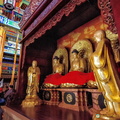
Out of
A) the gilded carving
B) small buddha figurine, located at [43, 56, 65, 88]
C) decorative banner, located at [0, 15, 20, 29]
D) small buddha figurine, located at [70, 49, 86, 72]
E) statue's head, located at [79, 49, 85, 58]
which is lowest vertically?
the gilded carving

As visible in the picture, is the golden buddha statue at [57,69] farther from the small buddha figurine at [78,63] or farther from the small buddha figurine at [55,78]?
the small buddha figurine at [78,63]

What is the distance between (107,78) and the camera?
0.97 meters

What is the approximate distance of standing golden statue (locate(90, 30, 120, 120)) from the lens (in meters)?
0.92

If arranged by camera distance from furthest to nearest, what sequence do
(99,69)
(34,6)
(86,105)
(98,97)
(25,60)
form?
(25,60) → (34,6) → (86,105) → (98,97) → (99,69)

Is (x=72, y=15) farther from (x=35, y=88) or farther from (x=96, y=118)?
(x=96, y=118)

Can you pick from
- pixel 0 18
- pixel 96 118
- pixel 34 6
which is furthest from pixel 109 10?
pixel 0 18

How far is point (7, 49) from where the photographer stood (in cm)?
762

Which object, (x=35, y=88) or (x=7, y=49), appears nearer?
(x=35, y=88)

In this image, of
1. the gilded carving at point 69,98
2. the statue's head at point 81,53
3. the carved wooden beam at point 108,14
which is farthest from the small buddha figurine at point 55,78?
the carved wooden beam at point 108,14

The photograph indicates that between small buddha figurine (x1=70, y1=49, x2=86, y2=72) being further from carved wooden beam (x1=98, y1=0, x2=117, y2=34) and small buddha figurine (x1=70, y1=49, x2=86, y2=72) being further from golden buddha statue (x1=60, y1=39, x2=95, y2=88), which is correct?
carved wooden beam (x1=98, y1=0, x2=117, y2=34)

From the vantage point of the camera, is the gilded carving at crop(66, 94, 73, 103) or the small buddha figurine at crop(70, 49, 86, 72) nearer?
the gilded carving at crop(66, 94, 73, 103)

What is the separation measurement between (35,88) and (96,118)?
5.73 feet

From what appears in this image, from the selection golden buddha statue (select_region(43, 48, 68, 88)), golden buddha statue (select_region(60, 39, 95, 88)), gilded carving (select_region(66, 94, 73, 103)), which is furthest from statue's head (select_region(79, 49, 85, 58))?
gilded carving (select_region(66, 94, 73, 103))

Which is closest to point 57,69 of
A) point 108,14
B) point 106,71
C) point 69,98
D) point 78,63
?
point 78,63
